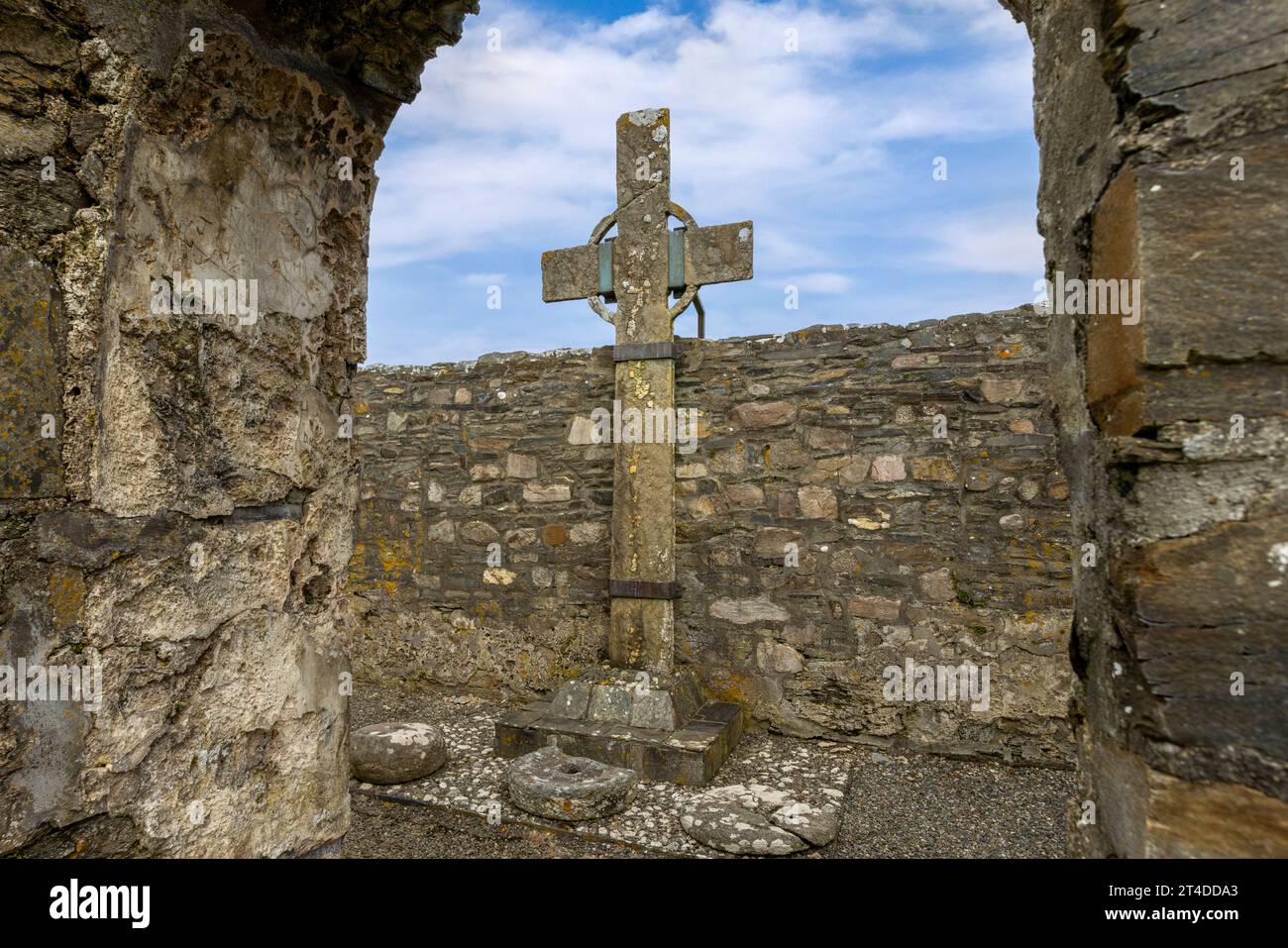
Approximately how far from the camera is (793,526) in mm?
4469

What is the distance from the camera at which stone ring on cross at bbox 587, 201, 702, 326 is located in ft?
14.9

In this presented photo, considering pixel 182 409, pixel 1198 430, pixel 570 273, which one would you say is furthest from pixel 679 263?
pixel 1198 430

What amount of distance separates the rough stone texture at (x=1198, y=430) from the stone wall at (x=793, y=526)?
2.78 meters

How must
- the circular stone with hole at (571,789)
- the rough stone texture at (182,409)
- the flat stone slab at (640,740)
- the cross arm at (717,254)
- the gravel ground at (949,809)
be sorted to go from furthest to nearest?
the cross arm at (717,254) < the flat stone slab at (640,740) < the circular stone with hole at (571,789) < the gravel ground at (949,809) < the rough stone texture at (182,409)

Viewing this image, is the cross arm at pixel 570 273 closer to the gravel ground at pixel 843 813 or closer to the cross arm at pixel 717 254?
the cross arm at pixel 717 254

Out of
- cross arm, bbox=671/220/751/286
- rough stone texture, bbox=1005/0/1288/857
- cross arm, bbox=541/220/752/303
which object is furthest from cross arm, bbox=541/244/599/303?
rough stone texture, bbox=1005/0/1288/857

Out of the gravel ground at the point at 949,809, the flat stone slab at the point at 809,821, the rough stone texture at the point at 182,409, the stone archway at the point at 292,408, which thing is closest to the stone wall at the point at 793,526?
the gravel ground at the point at 949,809

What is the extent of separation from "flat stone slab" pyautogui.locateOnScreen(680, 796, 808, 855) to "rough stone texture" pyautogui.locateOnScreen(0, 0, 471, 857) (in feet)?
6.21

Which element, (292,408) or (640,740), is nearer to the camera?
(292,408)

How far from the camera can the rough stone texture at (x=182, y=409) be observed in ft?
3.93

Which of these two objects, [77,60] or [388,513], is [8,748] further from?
[388,513]

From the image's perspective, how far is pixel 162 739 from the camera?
4.44ft

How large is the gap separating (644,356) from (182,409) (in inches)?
133

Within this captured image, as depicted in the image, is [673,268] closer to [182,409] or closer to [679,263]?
[679,263]
